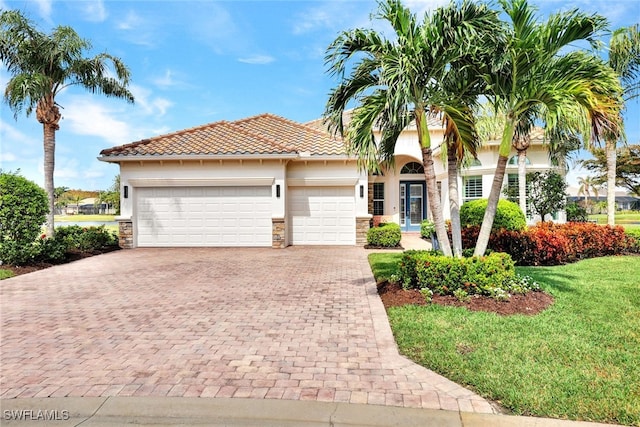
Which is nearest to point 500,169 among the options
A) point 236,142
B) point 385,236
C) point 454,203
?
point 454,203

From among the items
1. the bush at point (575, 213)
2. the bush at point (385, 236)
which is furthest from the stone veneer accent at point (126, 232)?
the bush at point (575, 213)

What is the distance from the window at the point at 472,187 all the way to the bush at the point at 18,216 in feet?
58.0

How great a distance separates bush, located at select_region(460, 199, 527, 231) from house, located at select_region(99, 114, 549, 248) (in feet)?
15.3

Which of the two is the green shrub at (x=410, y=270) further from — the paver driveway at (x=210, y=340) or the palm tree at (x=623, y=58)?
the palm tree at (x=623, y=58)

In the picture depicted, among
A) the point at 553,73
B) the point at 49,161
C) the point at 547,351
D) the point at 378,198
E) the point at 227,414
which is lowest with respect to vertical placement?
the point at 227,414

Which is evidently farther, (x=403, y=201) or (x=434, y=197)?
(x=403, y=201)

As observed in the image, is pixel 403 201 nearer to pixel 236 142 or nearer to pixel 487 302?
pixel 236 142

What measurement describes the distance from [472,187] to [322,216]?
854 cm

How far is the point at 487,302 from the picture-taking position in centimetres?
596

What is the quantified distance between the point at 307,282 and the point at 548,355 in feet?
16.7

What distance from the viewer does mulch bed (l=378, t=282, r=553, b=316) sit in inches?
227

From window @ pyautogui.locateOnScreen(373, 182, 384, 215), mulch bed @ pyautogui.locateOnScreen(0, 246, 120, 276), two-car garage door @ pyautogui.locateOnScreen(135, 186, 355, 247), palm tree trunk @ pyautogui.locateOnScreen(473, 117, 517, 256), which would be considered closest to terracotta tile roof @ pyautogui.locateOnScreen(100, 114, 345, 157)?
two-car garage door @ pyautogui.locateOnScreen(135, 186, 355, 247)

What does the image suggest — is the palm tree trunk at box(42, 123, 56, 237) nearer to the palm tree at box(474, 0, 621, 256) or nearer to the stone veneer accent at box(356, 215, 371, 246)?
the stone veneer accent at box(356, 215, 371, 246)

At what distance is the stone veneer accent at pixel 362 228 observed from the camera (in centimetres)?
1491
